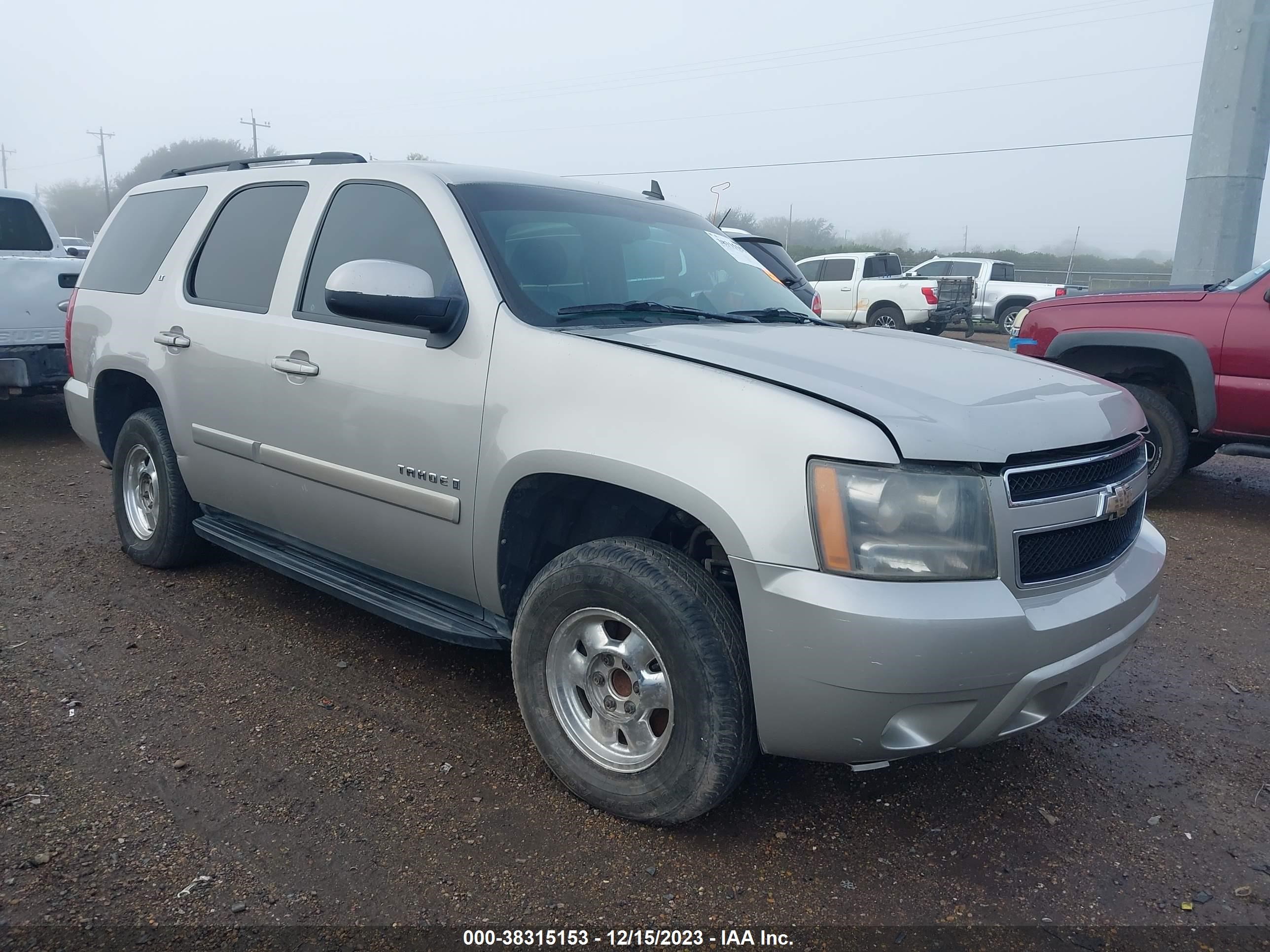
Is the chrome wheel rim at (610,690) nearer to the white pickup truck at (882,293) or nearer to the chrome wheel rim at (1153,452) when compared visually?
the chrome wheel rim at (1153,452)

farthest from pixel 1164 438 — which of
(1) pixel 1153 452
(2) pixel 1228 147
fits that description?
(2) pixel 1228 147

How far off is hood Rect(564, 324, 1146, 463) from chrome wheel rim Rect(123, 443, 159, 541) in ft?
9.10

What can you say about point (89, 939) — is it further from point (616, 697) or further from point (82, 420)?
point (82, 420)

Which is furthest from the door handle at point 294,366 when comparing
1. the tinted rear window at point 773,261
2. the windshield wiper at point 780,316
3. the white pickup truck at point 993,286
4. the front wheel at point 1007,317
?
the front wheel at point 1007,317

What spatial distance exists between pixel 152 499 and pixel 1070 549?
13.4 feet

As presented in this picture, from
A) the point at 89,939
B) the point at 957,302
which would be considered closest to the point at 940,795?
the point at 89,939

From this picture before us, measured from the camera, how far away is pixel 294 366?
3473 mm

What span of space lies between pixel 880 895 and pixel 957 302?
774 inches

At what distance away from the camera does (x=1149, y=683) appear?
12.4 ft

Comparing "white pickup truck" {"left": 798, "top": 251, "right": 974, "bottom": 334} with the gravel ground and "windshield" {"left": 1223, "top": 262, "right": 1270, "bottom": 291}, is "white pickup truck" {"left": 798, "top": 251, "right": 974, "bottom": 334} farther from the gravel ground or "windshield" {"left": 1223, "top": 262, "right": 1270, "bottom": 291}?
the gravel ground

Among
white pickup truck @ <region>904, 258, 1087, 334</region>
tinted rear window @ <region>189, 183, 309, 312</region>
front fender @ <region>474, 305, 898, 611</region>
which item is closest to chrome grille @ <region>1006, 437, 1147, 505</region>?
front fender @ <region>474, 305, 898, 611</region>

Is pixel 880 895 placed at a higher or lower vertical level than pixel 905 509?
lower

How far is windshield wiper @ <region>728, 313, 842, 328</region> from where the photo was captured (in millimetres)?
3539

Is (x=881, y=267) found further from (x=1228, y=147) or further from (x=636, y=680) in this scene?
(x=636, y=680)
